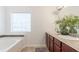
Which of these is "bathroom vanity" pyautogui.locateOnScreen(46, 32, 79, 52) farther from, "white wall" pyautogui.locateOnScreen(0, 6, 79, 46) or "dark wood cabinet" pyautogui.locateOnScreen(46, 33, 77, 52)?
"white wall" pyautogui.locateOnScreen(0, 6, 79, 46)

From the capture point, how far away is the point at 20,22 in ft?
4.53

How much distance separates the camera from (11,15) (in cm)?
131

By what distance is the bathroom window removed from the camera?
1307 mm

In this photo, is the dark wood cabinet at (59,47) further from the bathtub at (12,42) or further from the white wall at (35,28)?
the bathtub at (12,42)

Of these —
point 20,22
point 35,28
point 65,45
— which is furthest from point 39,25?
point 65,45

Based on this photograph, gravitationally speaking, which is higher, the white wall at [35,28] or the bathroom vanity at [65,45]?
the white wall at [35,28]

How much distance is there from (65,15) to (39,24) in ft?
1.19

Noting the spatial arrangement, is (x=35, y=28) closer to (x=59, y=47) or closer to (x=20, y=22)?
(x=20, y=22)

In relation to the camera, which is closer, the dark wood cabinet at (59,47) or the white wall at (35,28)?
the dark wood cabinet at (59,47)

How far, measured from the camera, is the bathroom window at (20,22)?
4.29ft

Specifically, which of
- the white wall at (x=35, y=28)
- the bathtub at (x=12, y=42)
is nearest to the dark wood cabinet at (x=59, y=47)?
the white wall at (x=35, y=28)

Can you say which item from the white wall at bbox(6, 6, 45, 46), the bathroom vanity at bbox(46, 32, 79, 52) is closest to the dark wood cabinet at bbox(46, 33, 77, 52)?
the bathroom vanity at bbox(46, 32, 79, 52)
